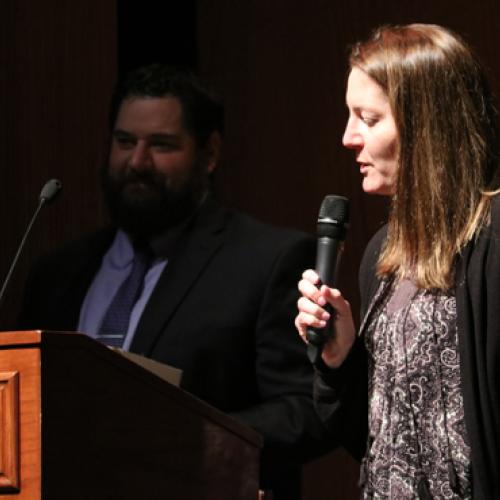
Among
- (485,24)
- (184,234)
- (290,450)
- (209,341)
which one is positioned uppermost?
(485,24)

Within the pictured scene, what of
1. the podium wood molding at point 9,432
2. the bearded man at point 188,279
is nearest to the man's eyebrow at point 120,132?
the bearded man at point 188,279

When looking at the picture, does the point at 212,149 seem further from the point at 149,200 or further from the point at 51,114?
the point at 51,114

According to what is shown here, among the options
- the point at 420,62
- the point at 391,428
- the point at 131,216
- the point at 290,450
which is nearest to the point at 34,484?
the point at 391,428

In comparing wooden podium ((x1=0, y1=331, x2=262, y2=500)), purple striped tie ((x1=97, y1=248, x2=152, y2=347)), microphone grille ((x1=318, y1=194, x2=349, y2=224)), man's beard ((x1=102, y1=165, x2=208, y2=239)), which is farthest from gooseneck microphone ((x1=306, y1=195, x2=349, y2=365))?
man's beard ((x1=102, y1=165, x2=208, y2=239))

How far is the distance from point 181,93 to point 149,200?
0.30 m

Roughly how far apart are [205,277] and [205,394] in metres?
0.30

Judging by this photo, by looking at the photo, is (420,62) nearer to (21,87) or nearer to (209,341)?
(209,341)

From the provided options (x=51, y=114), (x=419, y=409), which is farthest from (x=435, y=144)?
(x=51, y=114)

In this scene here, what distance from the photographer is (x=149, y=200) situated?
3258 millimetres

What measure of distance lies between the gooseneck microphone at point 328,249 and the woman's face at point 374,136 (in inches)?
3.2

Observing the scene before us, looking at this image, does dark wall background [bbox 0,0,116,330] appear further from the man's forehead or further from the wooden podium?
the wooden podium

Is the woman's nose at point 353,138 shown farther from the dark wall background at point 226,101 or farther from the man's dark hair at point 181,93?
the dark wall background at point 226,101

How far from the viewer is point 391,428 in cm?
207

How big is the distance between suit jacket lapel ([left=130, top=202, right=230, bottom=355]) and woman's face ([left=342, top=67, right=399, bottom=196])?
3.05 feet
